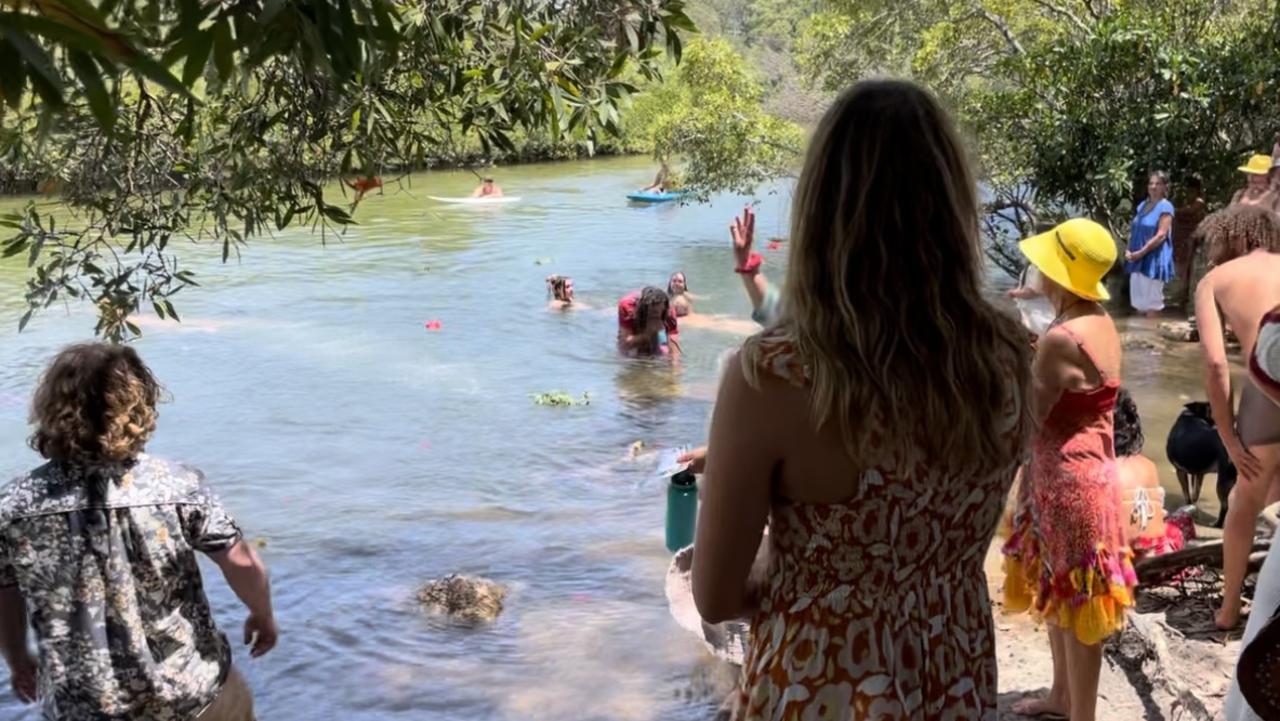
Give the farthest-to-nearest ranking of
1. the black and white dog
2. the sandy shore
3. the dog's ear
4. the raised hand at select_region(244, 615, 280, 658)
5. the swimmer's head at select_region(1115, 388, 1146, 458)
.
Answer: the dog's ear < the black and white dog < the swimmer's head at select_region(1115, 388, 1146, 458) < the sandy shore < the raised hand at select_region(244, 615, 280, 658)

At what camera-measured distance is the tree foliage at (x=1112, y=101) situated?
11906 millimetres

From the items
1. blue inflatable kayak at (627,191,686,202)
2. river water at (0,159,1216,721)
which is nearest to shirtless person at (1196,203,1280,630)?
river water at (0,159,1216,721)

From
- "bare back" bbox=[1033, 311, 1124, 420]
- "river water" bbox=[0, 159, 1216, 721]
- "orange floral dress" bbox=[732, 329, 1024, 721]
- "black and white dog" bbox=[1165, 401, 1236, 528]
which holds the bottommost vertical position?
"river water" bbox=[0, 159, 1216, 721]

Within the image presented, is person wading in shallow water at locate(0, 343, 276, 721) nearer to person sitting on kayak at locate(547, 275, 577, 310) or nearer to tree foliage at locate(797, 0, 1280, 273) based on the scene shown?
tree foliage at locate(797, 0, 1280, 273)

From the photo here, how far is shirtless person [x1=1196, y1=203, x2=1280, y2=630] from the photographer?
12.6 ft

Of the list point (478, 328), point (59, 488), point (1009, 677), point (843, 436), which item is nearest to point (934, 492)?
point (843, 436)

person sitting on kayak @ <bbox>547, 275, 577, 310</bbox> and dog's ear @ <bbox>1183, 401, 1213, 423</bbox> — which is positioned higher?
dog's ear @ <bbox>1183, 401, 1213, 423</bbox>

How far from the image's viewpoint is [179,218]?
4270mm

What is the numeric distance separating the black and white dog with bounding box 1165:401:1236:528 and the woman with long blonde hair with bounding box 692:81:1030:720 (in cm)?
428

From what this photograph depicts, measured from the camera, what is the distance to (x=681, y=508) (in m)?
4.14

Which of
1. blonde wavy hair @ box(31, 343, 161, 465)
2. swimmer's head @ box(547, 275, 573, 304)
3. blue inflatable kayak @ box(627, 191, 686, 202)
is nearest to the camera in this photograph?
blonde wavy hair @ box(31, 343, 161, 465)

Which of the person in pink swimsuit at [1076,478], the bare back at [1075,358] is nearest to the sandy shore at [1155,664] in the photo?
the person in pink swimsuit at [1076,478]

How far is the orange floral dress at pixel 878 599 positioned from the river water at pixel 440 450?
1927 mm

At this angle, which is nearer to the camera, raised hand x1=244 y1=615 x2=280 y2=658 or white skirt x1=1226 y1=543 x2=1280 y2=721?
white skirt x1=1226 y1=543 x2=1280 y2=721
